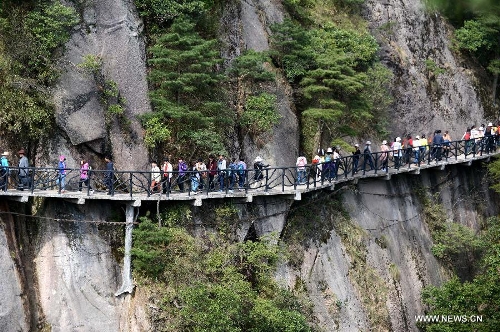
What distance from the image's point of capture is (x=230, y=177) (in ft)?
79.4

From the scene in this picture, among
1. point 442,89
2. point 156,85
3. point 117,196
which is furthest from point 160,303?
point 442,89

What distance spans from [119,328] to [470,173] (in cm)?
1747

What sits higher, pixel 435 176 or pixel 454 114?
pixel 454 114

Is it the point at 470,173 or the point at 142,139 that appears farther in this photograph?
the point at 470,173

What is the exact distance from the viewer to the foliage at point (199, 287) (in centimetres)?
2212

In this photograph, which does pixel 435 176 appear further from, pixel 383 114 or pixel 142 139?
pixel 142 139

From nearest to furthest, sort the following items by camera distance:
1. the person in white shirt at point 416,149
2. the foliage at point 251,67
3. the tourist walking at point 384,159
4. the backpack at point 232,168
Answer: the backpack at point 232,168 < the foliage at point 251,67 < the tourist walking at point 384,159 < the person in white shirt at point 416,149

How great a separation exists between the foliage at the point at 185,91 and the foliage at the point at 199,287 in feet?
8.98

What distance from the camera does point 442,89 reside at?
3447 cm

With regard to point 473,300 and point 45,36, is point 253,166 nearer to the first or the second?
point 45,36

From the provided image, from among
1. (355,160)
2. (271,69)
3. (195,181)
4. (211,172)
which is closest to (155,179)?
(195,181)

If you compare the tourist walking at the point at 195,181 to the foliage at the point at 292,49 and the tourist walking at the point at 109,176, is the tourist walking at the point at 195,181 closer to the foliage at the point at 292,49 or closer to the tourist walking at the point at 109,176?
the tourist walking at the point at 109,176

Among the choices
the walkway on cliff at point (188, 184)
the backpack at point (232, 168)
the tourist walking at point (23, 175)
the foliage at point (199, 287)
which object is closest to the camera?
the tourist walking at point (23, 175)

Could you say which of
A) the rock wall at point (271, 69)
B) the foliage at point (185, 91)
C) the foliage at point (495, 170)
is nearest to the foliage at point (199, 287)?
the foliage at point (185, 91)
